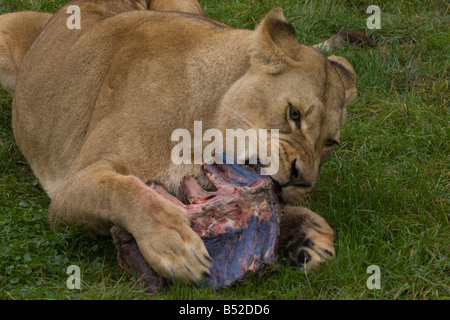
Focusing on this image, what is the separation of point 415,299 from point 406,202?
1.09m

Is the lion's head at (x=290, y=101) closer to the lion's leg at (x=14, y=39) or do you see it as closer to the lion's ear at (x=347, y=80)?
the lion's ear at (x=347, y=80)

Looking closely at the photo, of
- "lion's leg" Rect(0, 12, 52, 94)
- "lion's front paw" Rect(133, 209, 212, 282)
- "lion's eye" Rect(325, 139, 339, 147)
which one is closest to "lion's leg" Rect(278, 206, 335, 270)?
"lion's eye" Rect(325, 139, 339, 147)

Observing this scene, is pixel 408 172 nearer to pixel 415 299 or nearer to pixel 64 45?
pixel 415 299

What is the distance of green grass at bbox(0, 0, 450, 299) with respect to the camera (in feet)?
12.9

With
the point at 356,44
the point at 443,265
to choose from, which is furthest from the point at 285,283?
the point at 356,44

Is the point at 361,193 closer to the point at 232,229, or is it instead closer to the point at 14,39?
the point at 232,229

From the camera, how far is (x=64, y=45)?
17.1ft

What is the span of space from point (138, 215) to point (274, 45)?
125 centimetres

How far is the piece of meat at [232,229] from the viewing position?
3.73m

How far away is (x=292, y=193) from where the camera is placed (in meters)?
4.05

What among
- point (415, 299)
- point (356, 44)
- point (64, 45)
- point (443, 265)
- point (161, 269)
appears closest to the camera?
point (161, 269)

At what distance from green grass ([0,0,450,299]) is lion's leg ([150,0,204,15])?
97 cm

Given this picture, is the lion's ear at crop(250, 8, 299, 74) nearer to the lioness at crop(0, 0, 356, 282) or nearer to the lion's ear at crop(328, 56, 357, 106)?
the lioness at crop(0, 0, 356, 282)

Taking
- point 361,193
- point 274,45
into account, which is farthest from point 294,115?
point 361,193
